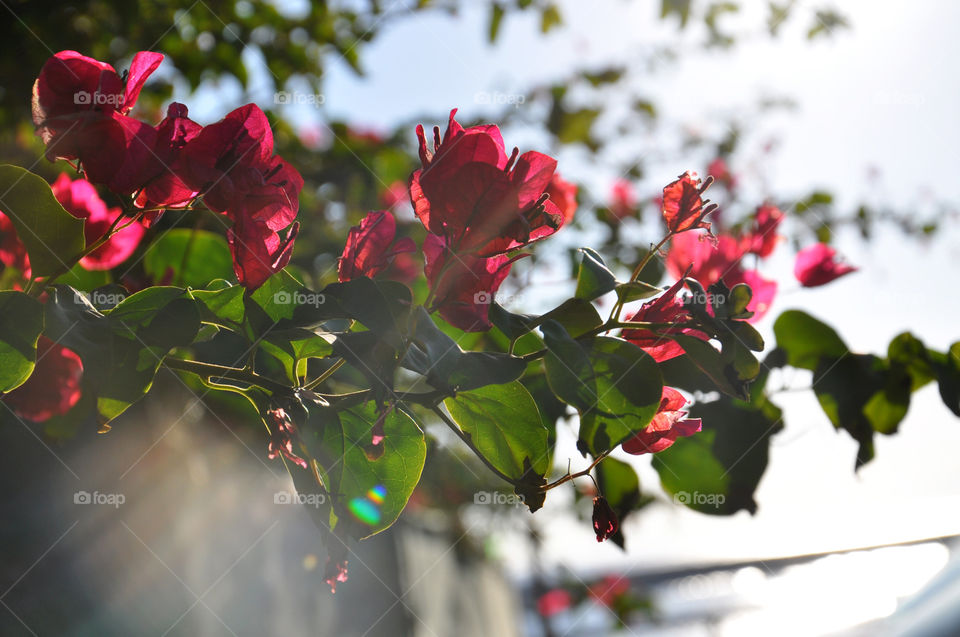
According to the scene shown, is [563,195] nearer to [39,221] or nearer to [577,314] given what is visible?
[577,314]

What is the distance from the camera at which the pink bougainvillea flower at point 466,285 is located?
357 mm

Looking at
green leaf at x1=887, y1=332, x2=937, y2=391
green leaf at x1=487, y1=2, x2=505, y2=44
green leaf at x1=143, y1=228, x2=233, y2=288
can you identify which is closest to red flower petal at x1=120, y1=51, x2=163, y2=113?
green leaf at x1=143, y1=228, x2=233, y2=288

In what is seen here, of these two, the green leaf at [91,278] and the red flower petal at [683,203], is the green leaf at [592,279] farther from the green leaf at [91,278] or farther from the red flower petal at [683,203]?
the green leaf at [91,278]

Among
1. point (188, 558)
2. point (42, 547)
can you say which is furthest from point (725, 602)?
point (42, 547)

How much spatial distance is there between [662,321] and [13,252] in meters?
0.43

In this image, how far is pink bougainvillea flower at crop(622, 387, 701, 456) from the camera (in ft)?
1.17

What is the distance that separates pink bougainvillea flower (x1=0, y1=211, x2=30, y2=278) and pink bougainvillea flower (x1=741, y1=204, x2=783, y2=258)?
0.55 metres

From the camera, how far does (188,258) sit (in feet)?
1.93

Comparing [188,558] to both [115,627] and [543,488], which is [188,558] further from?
[543,488]

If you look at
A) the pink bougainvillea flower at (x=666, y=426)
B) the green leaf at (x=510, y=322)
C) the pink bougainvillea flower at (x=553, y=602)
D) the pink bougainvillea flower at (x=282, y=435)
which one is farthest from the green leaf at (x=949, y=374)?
the pink bougainvillea flower at (x=553, y=602)

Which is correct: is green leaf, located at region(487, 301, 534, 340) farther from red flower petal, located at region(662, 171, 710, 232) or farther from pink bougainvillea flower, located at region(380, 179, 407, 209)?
pink bougainvillea flower, located at region(380, 179, 407, 209)

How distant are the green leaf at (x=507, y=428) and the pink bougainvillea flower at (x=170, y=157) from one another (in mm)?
198

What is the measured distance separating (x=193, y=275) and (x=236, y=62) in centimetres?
95

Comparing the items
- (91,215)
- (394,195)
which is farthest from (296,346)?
(394,195)
